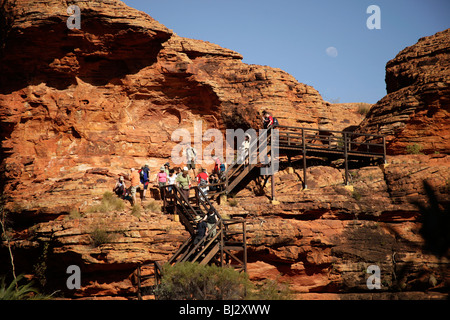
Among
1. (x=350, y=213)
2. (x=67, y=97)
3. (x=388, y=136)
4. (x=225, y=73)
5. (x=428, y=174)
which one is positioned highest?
(x=225, y=73)

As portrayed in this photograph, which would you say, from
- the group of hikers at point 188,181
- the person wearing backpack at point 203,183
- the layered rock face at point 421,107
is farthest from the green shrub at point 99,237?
the layered rock face at point 421,107

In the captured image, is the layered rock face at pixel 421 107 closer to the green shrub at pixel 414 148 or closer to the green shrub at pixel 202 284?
the green shrub at pixel 414 148

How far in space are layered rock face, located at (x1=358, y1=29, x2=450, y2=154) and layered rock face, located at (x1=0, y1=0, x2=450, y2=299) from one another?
94 mm

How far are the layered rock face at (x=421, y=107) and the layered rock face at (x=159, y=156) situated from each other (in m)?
0.09

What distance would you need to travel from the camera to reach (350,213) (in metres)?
20.0

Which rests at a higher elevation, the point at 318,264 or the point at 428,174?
the point at 428,174

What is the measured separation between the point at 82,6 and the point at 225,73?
8.06m

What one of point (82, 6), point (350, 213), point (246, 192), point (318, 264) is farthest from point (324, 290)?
point (82, 6)

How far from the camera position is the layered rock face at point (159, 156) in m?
18.2

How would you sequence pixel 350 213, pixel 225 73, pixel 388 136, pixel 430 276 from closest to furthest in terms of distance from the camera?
pixel 430 276 < pixel 350 213 < pixel 388 136 < pixel 225 73

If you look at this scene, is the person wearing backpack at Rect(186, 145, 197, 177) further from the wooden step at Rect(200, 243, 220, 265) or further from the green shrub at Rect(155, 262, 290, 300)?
the green shrub at Rect(155, 262, 290, 300)

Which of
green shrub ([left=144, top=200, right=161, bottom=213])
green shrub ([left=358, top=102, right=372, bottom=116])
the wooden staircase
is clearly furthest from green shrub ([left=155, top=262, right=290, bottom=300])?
green shrub ([left=358, top=102, right=372, bottom=116])

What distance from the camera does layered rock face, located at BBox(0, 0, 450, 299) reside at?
18219 mm

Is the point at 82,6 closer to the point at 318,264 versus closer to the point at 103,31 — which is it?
the point at 103,31
